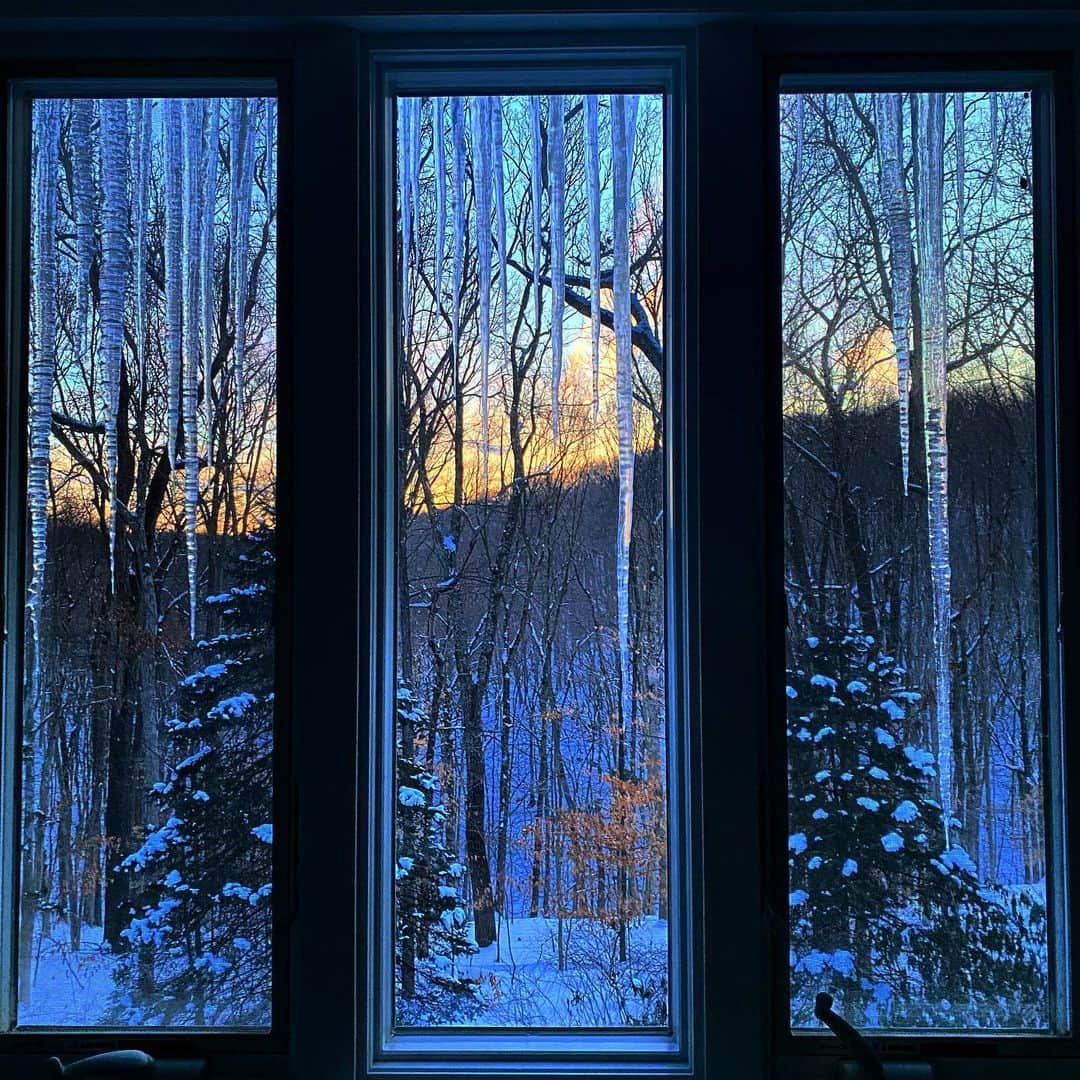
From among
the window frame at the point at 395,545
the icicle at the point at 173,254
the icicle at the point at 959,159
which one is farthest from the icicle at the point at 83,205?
the icicle at the point at 959,159

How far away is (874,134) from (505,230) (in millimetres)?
623

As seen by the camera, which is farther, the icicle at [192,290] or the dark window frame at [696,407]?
the icicle at [192,290]

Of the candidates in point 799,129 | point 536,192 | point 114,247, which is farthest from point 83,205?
point 799,129

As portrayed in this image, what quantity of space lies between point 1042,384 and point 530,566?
886 millimetres

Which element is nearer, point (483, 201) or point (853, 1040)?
point (853, 1040)

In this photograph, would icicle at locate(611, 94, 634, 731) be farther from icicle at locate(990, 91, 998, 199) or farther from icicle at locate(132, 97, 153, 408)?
icicle at locate(132, 97, 153, 408)

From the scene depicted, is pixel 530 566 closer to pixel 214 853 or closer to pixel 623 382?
pixel 623 382

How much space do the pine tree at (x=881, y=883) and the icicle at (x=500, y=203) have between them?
74 centimetres

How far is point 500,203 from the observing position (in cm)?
152

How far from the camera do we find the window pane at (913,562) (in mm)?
1453

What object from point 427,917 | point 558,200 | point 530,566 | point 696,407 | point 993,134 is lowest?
point 427,917

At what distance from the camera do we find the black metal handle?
4.38ft

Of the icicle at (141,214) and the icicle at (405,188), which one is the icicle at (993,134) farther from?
the icicle at (141,214)

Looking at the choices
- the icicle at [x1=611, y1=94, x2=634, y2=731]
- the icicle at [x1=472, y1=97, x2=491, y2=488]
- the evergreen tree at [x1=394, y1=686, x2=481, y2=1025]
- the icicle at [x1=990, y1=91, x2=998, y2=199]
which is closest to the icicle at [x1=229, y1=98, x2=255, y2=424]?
the icicle at [x1=472, y1=97, x2=491, y2=488]
